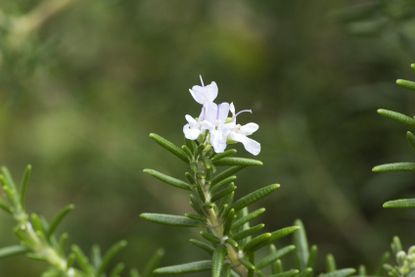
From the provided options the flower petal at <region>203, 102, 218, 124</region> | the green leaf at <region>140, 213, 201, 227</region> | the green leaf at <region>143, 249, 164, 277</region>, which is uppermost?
the flower petal at <region>203, 102, 218, 124</region>

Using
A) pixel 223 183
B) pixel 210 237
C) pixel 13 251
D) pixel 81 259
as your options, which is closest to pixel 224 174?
pixel 223 183

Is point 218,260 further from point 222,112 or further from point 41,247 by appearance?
point 41,247

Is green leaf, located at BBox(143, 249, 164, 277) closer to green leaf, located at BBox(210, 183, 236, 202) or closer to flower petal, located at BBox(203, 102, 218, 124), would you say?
green leaf, located at BBox(210, 183, 236, 202)

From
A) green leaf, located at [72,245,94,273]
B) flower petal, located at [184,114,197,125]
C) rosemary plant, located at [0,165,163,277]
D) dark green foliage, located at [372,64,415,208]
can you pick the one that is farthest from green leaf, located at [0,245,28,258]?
dark green foliage, located at [372,64,415,208]

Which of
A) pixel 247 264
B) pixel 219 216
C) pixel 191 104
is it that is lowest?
pixel 247 264

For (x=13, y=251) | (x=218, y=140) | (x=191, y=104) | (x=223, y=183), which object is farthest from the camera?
(x=191, y=104)

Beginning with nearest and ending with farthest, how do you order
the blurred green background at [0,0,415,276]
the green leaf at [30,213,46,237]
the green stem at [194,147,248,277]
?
the green stem at [194,147,248,277], the green leaf at [30,213,46,237], the blurred green background at [0,0,415,276]
